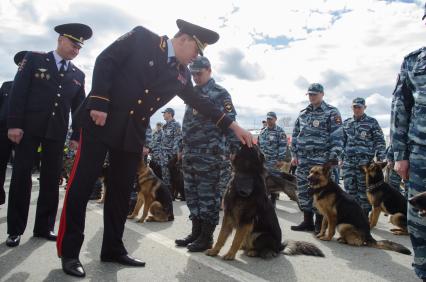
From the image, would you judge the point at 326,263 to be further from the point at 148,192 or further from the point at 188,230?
the point at 148,192

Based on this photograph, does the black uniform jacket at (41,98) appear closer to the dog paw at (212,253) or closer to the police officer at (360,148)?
the dog paw at (212,253)

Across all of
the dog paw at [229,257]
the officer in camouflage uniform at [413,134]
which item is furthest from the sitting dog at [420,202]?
the dog paw at [229,257]

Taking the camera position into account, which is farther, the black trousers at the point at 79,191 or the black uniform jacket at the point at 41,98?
the black uniform jacket at the point at 41,98

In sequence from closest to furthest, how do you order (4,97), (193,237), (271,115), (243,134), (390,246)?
(243,134) < (193,237) < (390,246) < (4,97) < (271,115)

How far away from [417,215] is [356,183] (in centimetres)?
509

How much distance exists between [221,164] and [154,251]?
1.31 meters

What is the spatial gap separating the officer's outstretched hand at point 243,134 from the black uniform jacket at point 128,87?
84 cm

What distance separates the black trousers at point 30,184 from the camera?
414 cm

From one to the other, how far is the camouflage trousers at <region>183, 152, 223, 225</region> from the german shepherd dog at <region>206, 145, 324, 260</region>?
1.23 ft

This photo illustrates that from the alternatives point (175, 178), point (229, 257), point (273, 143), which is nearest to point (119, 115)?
point (229, 257)

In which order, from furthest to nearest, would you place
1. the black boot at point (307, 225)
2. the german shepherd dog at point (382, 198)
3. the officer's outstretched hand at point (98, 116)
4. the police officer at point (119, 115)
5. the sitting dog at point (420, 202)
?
1. the german shepherd dog at point (382, 198)
2. the black boot at point (307, 225)
3. the police officer at point (119, 115)
4. the officer's outstretched hand at point (98, 116)
5. the sitting dog at point (420, 202)

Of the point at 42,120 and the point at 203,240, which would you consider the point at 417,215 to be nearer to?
the point at 203,240

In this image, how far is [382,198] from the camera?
22.5 feet

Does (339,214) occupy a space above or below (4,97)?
below
